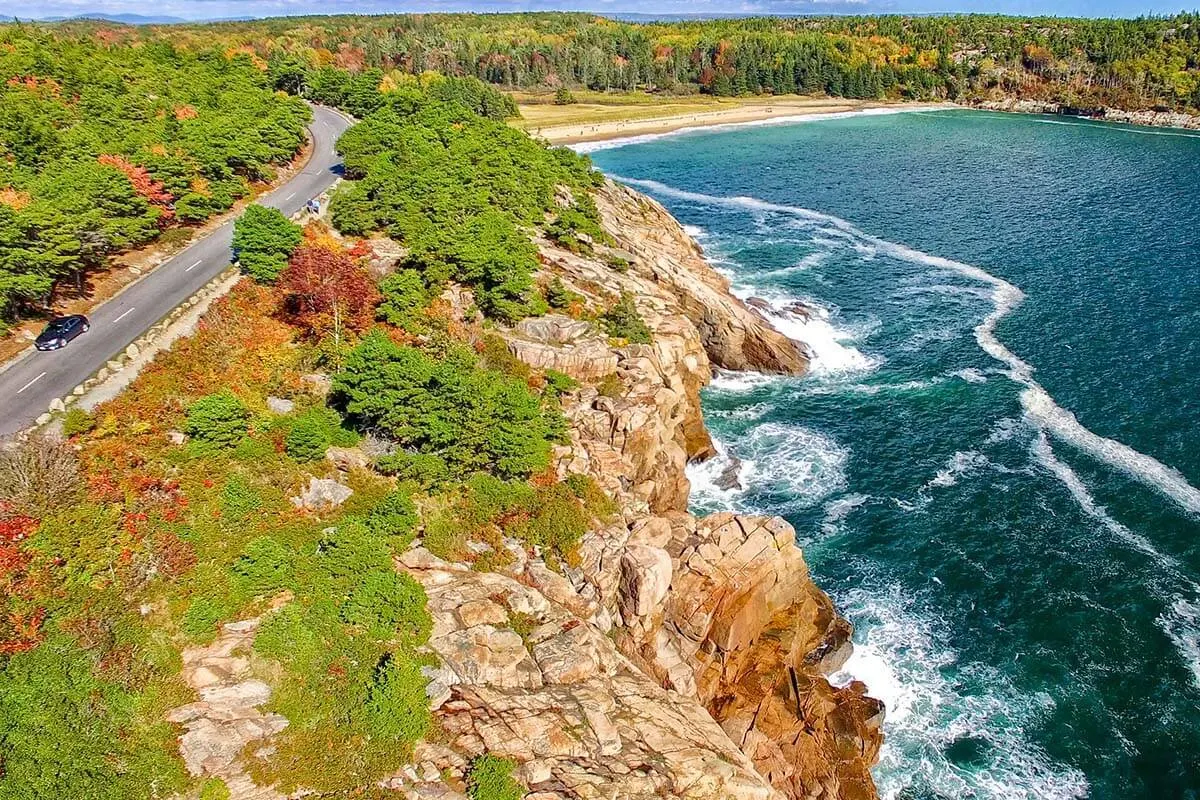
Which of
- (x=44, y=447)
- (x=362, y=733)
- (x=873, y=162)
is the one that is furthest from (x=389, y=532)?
(x=873, y=162)

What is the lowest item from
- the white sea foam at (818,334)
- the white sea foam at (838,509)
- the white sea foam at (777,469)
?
the white sea foam at (838,509)

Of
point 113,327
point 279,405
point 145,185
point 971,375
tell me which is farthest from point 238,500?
point 971,375

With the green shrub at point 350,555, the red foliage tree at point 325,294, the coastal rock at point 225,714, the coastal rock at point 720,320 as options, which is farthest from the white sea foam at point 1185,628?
the red foliage tree at point 325,294

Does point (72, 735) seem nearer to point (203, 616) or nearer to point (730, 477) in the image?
point (203, 616)

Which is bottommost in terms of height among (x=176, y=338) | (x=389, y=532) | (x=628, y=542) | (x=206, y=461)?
(x=628, y=542)

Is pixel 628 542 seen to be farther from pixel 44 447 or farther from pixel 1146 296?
pixel 1146 296

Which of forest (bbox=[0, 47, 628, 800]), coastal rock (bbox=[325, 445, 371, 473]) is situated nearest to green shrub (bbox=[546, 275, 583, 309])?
forest (bbox=[0, 47, 628, 800])

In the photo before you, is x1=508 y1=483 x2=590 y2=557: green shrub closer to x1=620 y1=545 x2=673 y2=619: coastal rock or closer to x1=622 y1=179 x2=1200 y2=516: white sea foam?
x1=620 y1=545 x2=673 y2=619: coastal rock

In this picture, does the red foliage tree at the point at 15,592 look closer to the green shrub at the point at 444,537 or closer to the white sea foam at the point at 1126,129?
the green shrub at the point at 444,537
